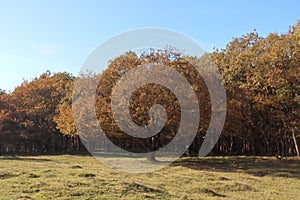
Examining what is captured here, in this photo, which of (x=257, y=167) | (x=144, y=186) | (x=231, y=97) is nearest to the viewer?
(x=144, y=186)

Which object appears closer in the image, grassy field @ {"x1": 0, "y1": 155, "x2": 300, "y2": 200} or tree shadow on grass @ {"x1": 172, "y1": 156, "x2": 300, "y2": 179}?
grassy field @ {"x1": 0, "y1": 155, "x2": 300, "y2": 200}

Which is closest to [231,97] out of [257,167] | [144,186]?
[257,167]

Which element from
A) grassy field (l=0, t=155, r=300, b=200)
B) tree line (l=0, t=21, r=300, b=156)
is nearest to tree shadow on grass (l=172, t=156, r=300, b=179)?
grassy field (l=0, t=155, r=300, b=200)

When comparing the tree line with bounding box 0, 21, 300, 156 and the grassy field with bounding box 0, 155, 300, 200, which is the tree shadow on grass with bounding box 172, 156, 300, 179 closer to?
the grassy field with bounding box 0, 155, 300, 200

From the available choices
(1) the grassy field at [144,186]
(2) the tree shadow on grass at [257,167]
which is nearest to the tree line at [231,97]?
(2) the tree shadow on grass at [257,167]

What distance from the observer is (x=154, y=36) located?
16156 millimetres

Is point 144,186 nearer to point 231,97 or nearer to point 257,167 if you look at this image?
point 257,167

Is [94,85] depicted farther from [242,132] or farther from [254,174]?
[242,132]

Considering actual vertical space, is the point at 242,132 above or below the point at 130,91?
below

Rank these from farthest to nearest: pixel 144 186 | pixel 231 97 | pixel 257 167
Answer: pixel 231 97
pixel 257 167
pixel 144 186

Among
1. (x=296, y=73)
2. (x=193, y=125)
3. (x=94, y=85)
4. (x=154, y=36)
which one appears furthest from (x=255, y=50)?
(x=94, y=85)

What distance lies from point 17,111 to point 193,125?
73.7 feet

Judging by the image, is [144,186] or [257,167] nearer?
[144,186]

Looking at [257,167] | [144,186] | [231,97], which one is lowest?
[257,167]
